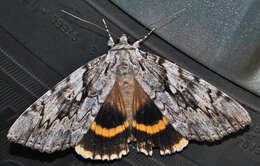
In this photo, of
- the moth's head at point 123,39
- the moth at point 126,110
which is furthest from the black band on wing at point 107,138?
the moth's head at point 123,39

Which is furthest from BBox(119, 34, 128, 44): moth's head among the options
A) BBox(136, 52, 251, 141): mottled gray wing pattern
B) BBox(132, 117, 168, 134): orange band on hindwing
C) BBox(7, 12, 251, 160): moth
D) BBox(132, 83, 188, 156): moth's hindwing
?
BBox(132, 117, 168, 134): orange band on hindwing

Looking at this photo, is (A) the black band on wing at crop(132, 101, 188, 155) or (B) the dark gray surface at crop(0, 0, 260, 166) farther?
(B) the dark gray surface at crop(0, 0, 260, 166)

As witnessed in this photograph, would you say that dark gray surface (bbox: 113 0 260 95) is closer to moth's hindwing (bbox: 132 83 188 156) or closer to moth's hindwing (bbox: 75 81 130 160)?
moth's hindwing (bbox: 132 83 188 156)

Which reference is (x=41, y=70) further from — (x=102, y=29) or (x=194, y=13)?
(x=194, y=13)

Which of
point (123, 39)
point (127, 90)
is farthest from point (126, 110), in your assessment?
point (123, 39)

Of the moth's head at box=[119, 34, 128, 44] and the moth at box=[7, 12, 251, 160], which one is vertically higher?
the moth's head at box=[119, 34, 128, 44]

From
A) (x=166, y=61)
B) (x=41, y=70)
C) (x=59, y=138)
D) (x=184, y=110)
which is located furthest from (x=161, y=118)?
(x=41, y=70)

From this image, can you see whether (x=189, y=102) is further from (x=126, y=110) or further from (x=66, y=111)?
(x=66, y=111)
